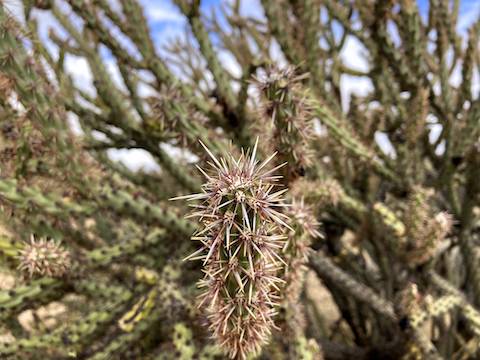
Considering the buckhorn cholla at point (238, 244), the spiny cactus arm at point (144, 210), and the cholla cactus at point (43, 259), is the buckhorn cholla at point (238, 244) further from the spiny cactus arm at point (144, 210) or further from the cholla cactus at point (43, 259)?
the spiny cactus arm at point (144, 210)

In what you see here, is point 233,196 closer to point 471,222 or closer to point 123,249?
point 123,249

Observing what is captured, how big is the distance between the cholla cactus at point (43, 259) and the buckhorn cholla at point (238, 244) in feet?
3.45

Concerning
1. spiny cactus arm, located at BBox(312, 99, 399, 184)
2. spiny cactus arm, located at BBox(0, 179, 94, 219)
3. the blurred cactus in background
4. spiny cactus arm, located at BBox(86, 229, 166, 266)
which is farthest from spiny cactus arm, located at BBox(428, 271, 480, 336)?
spiny cactus arm, located at BBox(0, 179, 94, 219)

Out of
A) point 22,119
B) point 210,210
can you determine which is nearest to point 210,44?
point 22,119

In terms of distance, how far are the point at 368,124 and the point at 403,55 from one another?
22.4 inches

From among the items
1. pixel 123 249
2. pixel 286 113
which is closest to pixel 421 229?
pixel 286 113

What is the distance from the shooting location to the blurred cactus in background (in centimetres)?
178

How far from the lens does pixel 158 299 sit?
239 cm

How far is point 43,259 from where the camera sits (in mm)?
2207

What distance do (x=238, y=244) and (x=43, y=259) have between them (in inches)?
50.0

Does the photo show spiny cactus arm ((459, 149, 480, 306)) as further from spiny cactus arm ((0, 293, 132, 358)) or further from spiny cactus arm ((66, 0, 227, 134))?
spiny cactus arm ((0, 293, 132, 358))

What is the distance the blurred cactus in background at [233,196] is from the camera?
178 cm

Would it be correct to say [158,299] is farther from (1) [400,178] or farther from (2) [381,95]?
(2) [381,95]

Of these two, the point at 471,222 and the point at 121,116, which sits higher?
the point at 121,116
